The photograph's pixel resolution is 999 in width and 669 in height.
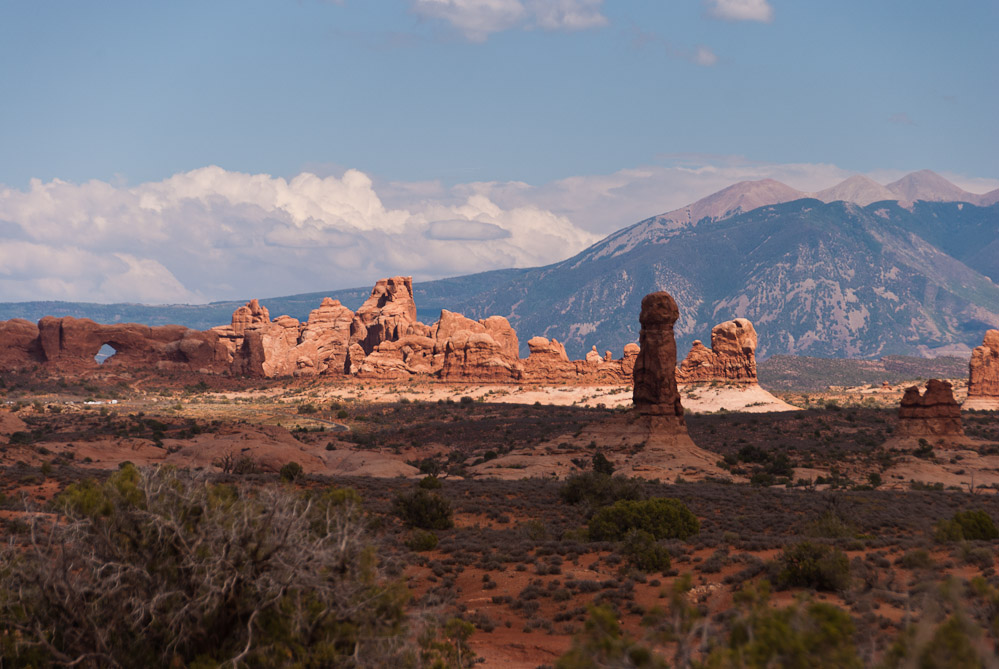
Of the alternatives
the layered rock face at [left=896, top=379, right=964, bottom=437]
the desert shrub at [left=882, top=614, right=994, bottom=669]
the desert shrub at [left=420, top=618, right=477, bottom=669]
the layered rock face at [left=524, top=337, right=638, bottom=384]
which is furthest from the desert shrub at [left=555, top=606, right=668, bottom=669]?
the layered rock face at [left=524, top=337, right=638, bottom=384]

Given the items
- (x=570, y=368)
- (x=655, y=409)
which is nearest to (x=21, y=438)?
(x=655, y=409)

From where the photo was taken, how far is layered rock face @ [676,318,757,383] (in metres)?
79.8

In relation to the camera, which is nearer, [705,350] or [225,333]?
[705,350]

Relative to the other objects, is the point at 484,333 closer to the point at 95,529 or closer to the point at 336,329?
the point at 336,329

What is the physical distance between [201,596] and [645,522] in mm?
13450

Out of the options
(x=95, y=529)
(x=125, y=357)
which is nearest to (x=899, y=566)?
(x=95, y=529)

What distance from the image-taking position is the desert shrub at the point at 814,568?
46.0 ft

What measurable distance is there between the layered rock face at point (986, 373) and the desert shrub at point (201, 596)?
250ft

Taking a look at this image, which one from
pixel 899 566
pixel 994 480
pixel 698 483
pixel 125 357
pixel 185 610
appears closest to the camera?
pixel 185 610

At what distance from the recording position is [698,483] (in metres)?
32.7

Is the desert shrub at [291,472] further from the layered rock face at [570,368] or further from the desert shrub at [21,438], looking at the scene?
the layered rock face at [570,368]

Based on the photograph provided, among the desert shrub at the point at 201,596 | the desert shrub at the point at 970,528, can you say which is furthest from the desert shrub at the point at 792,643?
the desert shrub at the point at 970,528

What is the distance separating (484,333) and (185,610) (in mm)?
85260

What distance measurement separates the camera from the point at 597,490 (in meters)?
25.9
